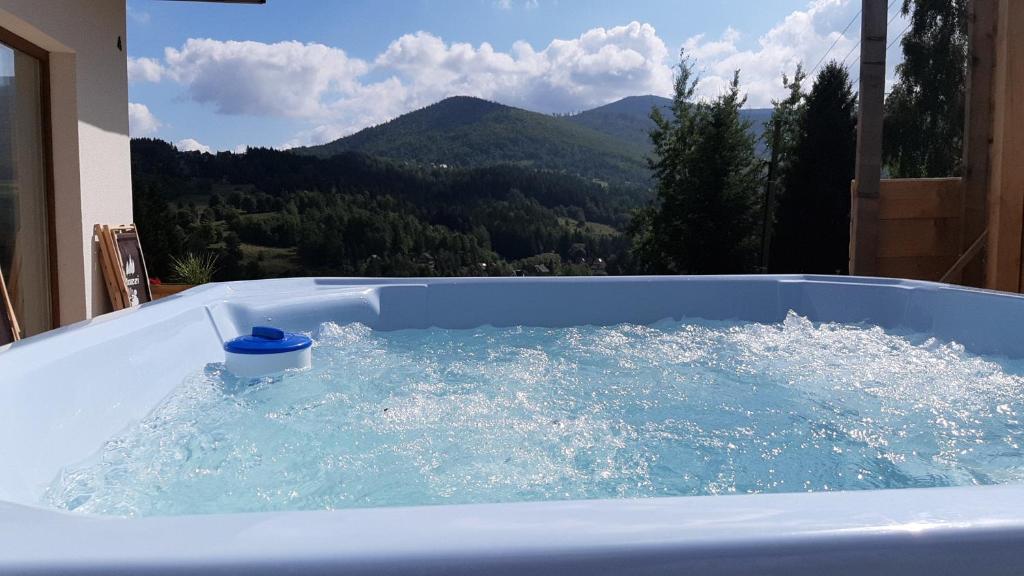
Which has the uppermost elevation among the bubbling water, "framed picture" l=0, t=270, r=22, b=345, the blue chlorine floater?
"framed picture" l=0, t=270, r=22, b=345

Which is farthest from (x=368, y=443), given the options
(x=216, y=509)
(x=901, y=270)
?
(x=901, y=270)

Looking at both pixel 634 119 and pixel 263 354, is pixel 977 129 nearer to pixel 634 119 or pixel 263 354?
pixel 263 354

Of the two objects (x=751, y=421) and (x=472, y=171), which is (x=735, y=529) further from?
(x=472, y=171)

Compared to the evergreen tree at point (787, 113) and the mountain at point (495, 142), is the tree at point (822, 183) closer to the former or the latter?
the evergreen tree at point (787, 113)

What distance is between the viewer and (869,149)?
466 cm

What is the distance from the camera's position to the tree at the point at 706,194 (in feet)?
33.6

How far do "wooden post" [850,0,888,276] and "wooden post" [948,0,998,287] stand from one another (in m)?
0.51

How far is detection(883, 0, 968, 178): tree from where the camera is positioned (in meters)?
12.0

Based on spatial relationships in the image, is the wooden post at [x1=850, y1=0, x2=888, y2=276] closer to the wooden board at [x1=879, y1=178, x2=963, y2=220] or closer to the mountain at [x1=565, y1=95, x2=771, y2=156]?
the wooden board at [x1=879, y1=178, x2=963, y2=220]

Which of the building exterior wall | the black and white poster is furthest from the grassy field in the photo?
the building exterior wall

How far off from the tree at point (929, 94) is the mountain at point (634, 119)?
8.38 feet

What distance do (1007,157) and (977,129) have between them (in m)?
0.76

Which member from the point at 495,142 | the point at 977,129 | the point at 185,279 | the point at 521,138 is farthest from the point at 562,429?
the point at 521,138

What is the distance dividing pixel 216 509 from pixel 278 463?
255 millimetres
